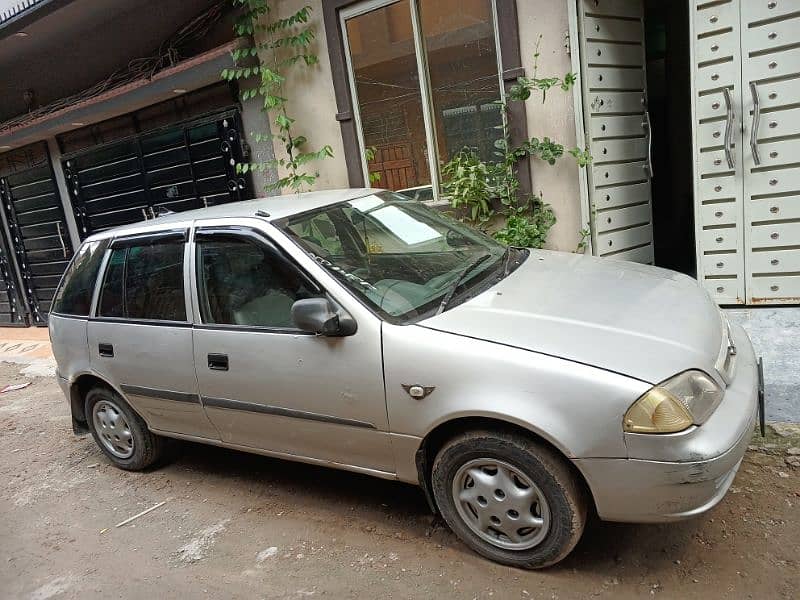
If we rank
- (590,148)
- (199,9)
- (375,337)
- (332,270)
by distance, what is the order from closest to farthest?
1. (375,337)
2. (332,270)
3. (590,148)
4. (199,9)

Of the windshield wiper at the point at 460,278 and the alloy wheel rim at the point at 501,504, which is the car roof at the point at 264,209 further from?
the alloy wheel rim at the point at 501,504

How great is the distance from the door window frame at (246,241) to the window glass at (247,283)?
2 centimetres

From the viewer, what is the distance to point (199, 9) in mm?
7453

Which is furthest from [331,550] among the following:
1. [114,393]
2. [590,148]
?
[590,148]

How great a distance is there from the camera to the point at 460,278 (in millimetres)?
3217

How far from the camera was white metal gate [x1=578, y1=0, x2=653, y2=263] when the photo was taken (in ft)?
16.8

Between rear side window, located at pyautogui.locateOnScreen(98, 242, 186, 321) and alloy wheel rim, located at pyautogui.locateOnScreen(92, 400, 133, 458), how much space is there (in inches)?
28.0

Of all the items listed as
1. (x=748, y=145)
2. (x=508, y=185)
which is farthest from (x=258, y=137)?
(x=748, y=145)

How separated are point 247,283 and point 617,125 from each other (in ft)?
12.4

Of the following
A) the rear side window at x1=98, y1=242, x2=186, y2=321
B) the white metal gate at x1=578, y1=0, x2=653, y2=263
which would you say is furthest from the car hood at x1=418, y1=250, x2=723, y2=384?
the white metal gate at x1=578, y1=0, x2=653, y2=263

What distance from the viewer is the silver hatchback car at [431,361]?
7.82ft

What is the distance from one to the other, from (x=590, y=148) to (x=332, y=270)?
3.02m

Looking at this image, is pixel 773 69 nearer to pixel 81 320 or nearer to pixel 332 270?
pixel 332 270

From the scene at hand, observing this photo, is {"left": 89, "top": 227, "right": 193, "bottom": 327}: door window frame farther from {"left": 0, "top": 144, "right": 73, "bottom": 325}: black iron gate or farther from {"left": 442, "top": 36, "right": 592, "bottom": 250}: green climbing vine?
{"left": 0, "top": 144, "right": 73, "bottom": 325}: black iron gate
